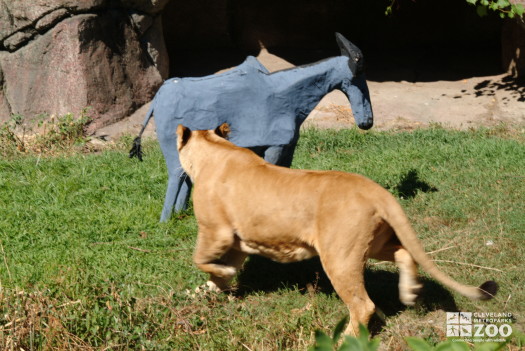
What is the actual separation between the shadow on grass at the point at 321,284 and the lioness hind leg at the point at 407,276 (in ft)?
1.04

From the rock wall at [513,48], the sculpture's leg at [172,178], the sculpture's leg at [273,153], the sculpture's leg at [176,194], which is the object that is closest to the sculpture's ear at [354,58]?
the sculpture's leg at [273,153]

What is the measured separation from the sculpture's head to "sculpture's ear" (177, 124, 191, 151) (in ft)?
5.77

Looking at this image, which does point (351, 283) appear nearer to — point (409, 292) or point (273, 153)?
point (409, 292)

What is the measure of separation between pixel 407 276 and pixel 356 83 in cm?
232

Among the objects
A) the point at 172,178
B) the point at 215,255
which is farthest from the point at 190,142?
the point at 172,178

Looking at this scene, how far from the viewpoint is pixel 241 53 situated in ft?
42.9

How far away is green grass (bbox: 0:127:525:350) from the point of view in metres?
4.39

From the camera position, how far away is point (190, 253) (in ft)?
19.7

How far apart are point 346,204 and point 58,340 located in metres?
1.91

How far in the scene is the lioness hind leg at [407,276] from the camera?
4461 millimetres

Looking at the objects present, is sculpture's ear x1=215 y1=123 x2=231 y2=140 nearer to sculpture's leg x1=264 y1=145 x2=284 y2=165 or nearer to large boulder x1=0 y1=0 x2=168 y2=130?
sculpture's leg x1=264 y1=145 x2=284 y2=165

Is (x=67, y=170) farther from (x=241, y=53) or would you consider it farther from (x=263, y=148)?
(x=241, y=53)

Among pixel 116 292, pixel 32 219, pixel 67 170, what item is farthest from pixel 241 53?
pixel 116 292

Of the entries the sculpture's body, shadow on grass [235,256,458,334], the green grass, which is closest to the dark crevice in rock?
the green grass
